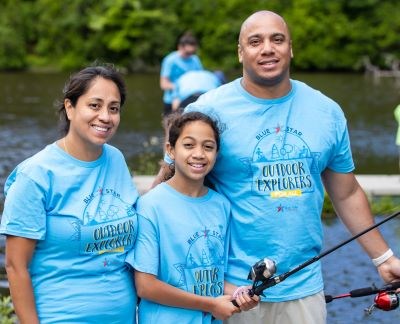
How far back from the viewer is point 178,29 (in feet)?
145

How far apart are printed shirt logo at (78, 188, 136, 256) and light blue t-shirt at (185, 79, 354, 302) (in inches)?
19.4

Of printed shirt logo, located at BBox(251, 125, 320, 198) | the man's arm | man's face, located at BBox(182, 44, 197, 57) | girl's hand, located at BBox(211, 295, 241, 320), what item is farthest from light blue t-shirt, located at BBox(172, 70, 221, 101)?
girl's hand, located at BBox(211, 295, 241, 320)

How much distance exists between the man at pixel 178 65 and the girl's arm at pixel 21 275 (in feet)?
34.5

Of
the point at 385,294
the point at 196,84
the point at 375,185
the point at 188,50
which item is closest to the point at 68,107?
the point at 385,294

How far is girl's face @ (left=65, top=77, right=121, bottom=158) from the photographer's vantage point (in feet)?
12.6

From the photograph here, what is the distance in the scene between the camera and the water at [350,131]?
26.6ft

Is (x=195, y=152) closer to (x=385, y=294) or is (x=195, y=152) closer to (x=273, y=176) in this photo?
(x=273, y=176)

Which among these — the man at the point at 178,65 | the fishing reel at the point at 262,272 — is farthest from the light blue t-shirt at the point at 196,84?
the fishing reel at the point at 262,272

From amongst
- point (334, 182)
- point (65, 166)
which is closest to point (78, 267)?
point (65, 166)

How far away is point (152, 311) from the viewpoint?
3.99m

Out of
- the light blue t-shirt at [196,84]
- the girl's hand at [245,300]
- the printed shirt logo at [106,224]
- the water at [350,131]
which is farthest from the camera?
the light blue t-shirt at [196,84]

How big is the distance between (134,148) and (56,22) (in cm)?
2798

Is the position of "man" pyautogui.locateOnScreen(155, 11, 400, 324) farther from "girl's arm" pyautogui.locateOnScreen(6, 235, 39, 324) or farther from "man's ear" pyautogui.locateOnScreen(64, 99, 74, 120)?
"girl's arm" pyautogui.locateOnScreen(6, 235, 39, 324)

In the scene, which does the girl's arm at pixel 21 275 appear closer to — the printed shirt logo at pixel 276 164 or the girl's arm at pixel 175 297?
the girl's arm at pixel 175 297
